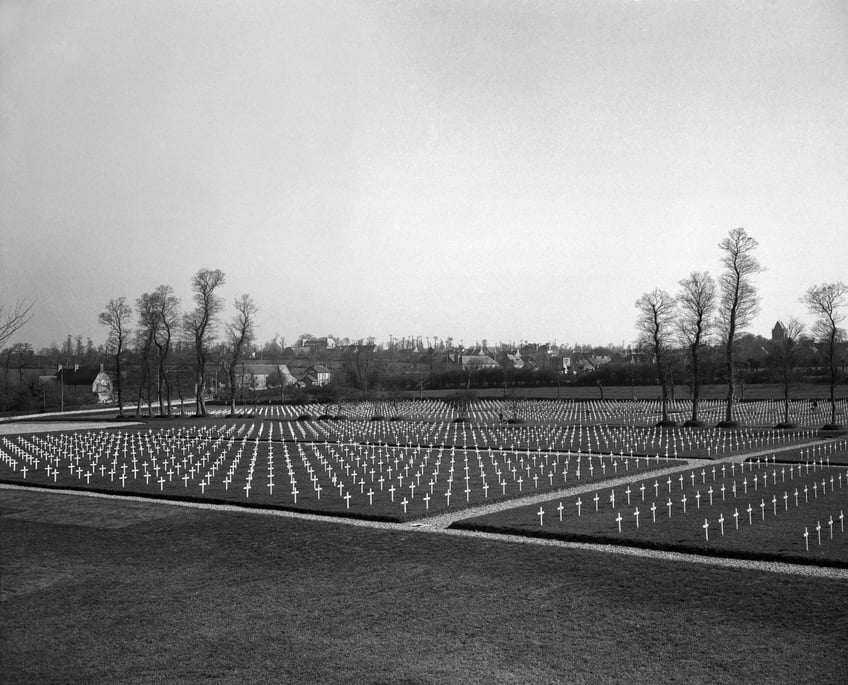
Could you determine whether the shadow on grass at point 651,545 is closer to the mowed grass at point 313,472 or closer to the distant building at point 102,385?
the mowed grass at point 313,472

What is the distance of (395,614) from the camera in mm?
10398

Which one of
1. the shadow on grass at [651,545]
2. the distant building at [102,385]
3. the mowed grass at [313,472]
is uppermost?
the distant building at [102,385]

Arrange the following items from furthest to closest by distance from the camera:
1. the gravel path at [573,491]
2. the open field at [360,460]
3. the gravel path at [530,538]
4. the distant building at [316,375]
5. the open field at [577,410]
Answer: the distant building at [316,375] < the open field at [577,410] < the open field at [360,460] < the gravel path at [573,491] < the gravel path at [530,538]

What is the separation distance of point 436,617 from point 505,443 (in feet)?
80.8

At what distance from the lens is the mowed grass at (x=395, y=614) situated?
8.48 meters

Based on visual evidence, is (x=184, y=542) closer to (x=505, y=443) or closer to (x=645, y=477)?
(x=645, y=477)

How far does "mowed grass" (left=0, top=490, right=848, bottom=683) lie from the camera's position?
848 centimetres

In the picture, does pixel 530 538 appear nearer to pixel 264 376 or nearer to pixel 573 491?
A: pixel 573 491

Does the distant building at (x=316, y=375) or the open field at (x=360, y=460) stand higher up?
the distant building at (x=316, y=375)

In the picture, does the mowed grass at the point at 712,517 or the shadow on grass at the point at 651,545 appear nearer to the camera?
the shadow on grass at the point at 651,545

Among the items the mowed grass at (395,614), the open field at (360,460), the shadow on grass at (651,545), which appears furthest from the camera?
the open field at (360,460)

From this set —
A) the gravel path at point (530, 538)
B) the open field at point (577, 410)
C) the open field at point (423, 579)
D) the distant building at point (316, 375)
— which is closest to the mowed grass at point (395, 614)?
the open field at point (423, 579)

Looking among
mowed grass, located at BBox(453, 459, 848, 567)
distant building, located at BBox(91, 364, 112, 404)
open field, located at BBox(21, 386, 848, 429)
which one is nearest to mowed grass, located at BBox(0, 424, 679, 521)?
mowed grass, located at BBox(453, 459, 848, 567)

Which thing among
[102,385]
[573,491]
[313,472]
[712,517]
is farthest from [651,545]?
[102,385]
